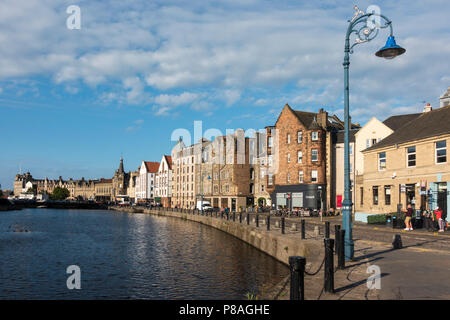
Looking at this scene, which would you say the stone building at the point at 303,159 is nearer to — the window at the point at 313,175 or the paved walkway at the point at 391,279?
the window at the point at 313,175

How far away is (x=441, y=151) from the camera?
28.0 m

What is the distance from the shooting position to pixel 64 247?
1144 inches

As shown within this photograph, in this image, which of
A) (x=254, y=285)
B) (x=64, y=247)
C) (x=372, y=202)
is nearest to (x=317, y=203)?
(x=372, y=202)

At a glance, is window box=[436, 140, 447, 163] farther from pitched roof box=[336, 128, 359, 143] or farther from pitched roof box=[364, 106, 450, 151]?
pitched roof box=[336, 128, 359, 143]

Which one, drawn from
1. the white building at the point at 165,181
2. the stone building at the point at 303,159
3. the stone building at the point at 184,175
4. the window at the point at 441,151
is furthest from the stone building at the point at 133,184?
the window at the point at 441,151

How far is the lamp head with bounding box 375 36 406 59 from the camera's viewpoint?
1270cm

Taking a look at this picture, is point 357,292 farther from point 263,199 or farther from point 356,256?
point 263,199

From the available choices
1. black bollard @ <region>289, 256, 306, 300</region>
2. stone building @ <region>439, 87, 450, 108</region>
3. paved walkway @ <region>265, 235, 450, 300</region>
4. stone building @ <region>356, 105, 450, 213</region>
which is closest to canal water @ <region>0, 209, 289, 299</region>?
paved walkway @ <region>265, 235, 450, 300</region>

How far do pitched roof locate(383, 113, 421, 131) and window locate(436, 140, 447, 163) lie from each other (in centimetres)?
1838

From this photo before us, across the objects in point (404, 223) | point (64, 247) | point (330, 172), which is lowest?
point (64, 247)

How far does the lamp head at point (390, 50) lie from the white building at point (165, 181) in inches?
3947
